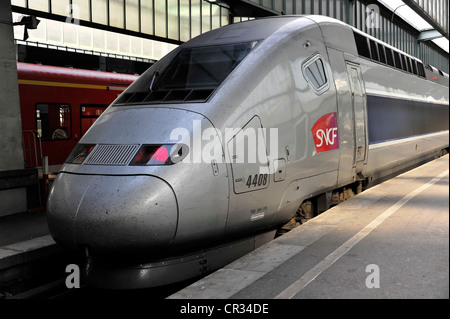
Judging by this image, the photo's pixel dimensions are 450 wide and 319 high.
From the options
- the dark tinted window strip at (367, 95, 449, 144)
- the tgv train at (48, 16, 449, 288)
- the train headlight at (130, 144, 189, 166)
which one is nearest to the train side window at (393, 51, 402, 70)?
the dark tinted window strip at (367, 95, 449, 144)

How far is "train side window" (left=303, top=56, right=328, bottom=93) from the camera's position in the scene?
18.4ft

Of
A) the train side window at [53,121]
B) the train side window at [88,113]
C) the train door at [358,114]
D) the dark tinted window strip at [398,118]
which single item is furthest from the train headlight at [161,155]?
the train side window at [88,113]

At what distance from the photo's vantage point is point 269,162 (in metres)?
4.77

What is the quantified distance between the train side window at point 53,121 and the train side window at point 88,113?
39cm

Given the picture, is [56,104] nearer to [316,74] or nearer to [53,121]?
[53,121]

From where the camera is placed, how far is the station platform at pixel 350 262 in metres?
3.58

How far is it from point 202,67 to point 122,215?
81.5 inches

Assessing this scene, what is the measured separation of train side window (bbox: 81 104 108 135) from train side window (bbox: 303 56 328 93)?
25.8 feet

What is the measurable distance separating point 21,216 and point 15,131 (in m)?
1.43

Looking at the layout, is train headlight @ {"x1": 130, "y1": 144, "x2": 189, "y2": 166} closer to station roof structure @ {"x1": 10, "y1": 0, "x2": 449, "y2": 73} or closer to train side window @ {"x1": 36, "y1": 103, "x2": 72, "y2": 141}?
train side window @ {"x1": 36, "y1": 103, "x2": 72, "y2": 141}

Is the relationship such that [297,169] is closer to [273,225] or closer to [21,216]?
[273,225]

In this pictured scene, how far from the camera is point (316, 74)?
5.79m

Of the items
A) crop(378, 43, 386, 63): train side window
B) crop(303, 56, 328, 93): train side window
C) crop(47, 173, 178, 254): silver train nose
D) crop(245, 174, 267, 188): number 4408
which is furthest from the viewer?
crop(378, 43, 386, 63): train side window

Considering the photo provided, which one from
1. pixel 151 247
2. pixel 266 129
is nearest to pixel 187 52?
pixel 266 129
